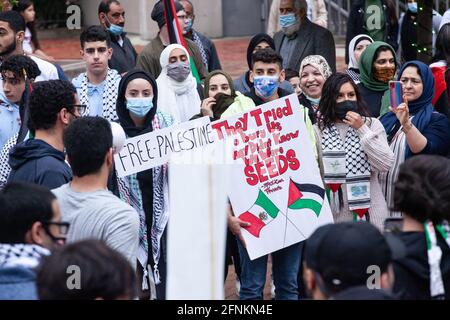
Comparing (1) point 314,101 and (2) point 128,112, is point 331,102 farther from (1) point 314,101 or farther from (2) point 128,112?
(2) point 128,112

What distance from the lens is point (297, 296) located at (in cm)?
698

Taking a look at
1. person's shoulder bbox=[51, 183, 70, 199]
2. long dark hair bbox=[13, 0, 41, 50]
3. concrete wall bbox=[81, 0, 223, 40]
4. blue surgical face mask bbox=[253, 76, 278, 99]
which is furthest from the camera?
concrete wall bbox=[81, 0, 223, 40]

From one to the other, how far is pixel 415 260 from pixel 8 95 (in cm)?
397

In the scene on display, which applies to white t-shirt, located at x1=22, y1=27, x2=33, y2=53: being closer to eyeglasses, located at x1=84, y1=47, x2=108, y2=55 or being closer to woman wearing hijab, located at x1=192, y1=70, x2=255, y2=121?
eyeglasses, located at x1=84, y1=47, x2=108, y2=55

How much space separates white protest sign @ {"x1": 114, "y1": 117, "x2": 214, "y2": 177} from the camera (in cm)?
662

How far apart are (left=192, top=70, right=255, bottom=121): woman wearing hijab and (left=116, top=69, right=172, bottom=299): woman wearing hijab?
49cm

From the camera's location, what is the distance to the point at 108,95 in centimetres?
779

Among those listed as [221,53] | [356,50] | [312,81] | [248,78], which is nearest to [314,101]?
[312,81]

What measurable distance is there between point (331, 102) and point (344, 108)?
0.10m

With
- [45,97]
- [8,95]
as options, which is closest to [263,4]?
[8,95]

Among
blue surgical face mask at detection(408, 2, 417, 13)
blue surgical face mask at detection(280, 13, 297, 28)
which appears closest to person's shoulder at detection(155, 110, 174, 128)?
blue surgical face mask at detection(280, 13, 297, 28)

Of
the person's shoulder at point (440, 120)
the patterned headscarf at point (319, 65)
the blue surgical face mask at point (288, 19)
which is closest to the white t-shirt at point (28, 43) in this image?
the blue surgical face mask at point (288, 19)

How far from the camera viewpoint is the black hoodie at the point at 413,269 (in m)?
4.21

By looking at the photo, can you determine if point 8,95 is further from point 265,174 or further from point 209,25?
point 209,25
